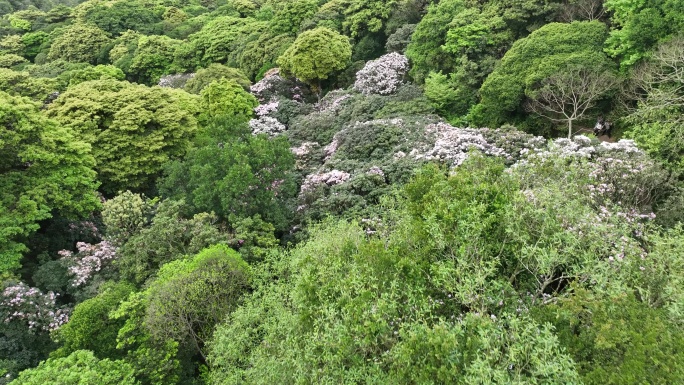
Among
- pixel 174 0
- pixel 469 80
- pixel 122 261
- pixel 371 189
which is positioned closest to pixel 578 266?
pixel 371 189

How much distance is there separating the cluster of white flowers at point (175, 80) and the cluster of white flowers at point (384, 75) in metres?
15.4

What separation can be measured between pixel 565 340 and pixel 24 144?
57.4 feet

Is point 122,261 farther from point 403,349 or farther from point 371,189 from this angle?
point 403,349

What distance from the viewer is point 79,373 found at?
8.30 metres

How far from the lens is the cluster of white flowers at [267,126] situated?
23828mm

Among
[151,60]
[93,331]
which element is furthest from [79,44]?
[93,331]

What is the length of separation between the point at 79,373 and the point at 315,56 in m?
24.8

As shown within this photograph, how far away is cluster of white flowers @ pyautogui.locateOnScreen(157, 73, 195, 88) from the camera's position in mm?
32781

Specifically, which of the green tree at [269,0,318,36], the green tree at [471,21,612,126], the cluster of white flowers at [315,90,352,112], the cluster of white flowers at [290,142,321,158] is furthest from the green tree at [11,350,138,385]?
the green tree at [269,0,318,36]

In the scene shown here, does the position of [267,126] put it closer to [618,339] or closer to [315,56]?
[315,56]

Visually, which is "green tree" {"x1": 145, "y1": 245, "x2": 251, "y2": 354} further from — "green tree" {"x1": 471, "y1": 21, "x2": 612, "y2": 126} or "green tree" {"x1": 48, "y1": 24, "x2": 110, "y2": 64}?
"green tree" {"x1": 48, "y1": 24, "x2": 110, "y2": 64}

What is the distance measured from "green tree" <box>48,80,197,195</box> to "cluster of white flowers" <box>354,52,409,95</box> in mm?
11890

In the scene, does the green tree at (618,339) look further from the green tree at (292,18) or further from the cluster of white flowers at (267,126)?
the green tree at (292,18)

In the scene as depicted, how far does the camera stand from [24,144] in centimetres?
1420
